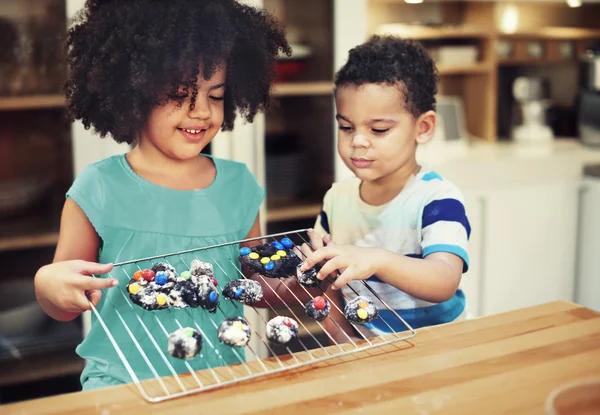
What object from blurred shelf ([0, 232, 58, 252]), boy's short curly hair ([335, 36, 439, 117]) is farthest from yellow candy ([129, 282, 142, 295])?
blurred shelf ([0, 232, 58, 252])

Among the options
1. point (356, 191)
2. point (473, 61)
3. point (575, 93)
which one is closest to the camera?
point (356, 191)

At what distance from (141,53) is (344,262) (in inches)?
15.1

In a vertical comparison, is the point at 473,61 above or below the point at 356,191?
above

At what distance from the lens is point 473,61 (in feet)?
8.56

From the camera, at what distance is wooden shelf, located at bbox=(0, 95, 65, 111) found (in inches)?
63.4

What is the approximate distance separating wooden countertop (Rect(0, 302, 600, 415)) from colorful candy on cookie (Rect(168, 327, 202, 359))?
2.3 inches

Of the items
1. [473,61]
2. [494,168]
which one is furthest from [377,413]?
[473,61]

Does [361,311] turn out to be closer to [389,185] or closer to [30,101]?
[389,185]

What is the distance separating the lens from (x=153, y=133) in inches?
36.8

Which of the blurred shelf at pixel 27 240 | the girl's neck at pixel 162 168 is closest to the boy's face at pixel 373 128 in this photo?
the girl's neck at pixel 162 168

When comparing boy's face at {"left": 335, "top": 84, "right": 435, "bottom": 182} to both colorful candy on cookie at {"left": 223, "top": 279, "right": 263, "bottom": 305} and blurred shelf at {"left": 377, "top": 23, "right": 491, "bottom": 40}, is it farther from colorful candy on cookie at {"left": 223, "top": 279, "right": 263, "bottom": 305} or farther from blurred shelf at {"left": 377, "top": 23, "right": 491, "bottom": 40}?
blurred shelf at {"left": 377, "top": 23, "right": 491, "bottom": 40}

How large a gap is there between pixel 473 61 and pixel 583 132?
0.52 meters

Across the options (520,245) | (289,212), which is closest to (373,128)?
(289,212)

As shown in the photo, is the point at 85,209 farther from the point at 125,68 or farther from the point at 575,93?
the point at 575,93
